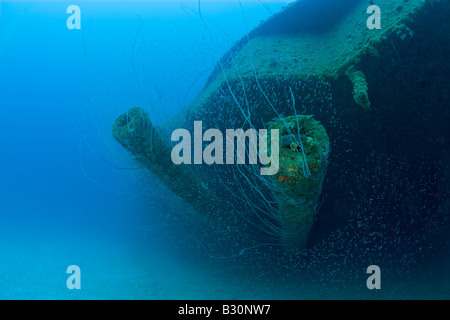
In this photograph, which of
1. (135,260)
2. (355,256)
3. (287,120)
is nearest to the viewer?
(287,120)

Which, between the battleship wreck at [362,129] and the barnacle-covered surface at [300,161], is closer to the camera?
the barnacle-covered surface at [300,161]

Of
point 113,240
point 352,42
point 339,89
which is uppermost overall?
point 352,42

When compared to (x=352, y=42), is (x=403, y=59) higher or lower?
lower

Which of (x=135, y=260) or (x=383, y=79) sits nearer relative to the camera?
(x=383, y=79)

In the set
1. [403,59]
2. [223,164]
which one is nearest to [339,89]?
[403,59]

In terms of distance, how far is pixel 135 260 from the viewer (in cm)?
863

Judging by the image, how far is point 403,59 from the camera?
3.87 metres

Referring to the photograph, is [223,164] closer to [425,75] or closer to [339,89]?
[339,89]

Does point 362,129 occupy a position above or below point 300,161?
above

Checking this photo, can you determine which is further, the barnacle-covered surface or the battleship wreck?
the battleship wreck

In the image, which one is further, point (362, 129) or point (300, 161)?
point (362, 129)

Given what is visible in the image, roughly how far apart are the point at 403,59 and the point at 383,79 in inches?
14.9
